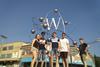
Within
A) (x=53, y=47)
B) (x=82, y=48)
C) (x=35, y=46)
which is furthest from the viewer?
(x=82, y=48)

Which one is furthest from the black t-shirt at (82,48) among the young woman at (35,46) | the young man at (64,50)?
the young woman at (35,46)

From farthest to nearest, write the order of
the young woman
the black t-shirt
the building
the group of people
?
the building → the black t-shirt → the group of people → the young woman

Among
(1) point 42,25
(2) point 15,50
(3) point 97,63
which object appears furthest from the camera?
(3) point 97,63

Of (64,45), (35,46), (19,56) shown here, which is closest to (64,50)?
(64,45)

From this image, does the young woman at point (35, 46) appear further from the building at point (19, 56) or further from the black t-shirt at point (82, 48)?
the building at point (19, 56)

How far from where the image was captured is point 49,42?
13.9m

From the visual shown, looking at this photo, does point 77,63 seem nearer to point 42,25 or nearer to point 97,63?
point 97,63

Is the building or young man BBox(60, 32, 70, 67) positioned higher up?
the building

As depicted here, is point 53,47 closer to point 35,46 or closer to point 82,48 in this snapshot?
point 35,46

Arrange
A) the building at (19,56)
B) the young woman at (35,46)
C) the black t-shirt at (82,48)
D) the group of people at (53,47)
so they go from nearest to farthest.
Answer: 1. the young woman at (35,46)
2. the group of people at (53,47)
3. the black t-shirt at (82,48)
4. the building at (19,56)

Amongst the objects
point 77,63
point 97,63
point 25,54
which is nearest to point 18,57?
point 25,54

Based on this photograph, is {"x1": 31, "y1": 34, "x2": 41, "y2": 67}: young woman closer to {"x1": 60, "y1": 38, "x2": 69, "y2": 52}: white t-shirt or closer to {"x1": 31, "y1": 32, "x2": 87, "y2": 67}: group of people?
{"x1": 31, "y1": 32, "x2": 87, "y2": 67}: group of people

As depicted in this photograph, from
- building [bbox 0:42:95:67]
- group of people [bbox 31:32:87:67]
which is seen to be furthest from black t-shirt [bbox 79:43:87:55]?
building [bbox 0:42:95:67]

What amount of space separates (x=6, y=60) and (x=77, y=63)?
1527 cm
